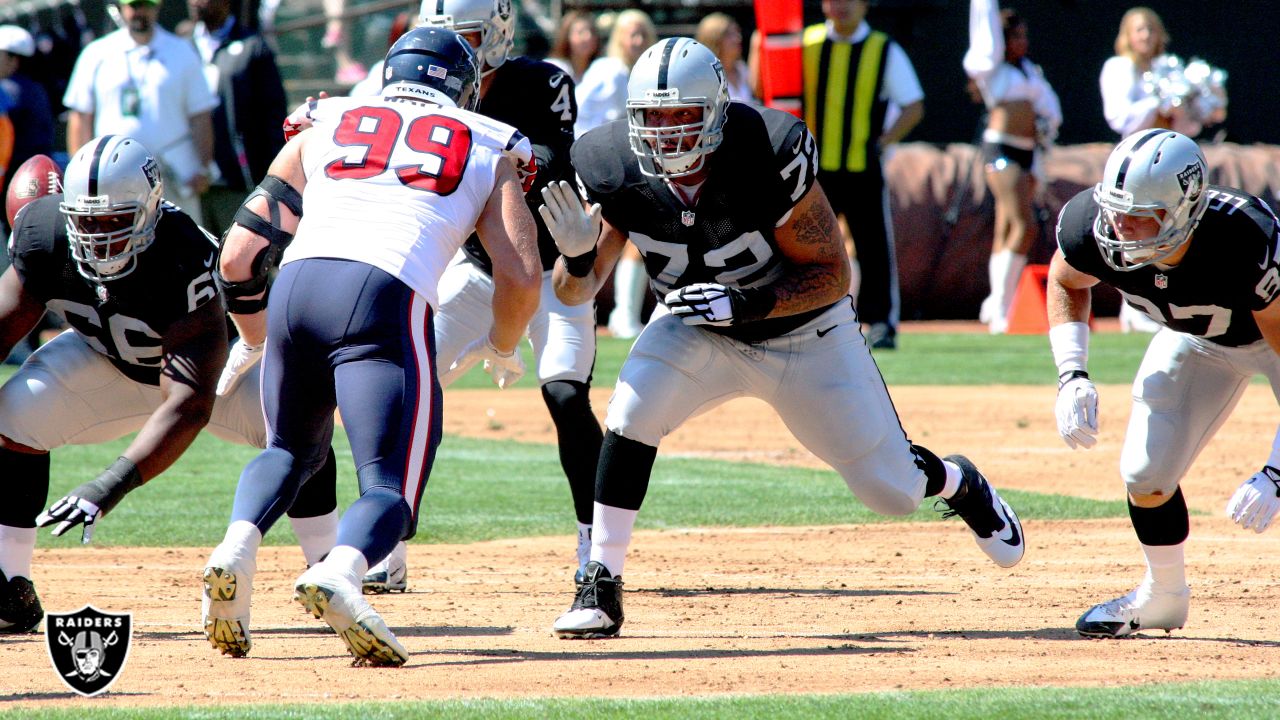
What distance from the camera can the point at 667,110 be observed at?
525 centimetres

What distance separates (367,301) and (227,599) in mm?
877

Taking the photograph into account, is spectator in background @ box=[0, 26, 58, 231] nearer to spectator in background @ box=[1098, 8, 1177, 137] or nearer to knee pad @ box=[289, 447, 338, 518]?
knee pad @ box=[289, 447, 338, 518]

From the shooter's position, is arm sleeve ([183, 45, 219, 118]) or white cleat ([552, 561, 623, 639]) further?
arm sleeve ([183, 45, 219, 118])

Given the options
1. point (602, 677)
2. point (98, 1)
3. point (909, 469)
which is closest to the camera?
point (602, 677)

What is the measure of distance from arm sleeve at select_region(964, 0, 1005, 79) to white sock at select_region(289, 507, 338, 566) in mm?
9757

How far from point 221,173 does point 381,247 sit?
9.24 m

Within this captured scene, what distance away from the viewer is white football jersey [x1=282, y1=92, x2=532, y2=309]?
189 inches

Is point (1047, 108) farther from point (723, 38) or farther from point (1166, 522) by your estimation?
point (1166, 522)

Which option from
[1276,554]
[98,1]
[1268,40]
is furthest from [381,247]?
[1268,40]

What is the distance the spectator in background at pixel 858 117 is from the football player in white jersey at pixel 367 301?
877cm

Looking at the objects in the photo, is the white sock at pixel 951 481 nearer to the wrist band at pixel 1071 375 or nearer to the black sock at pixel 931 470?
the black sock at pixel 931 470

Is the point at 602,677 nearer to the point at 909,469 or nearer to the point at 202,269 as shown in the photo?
the point at 909,469

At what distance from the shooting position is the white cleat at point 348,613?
426 cm
